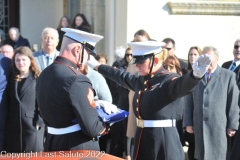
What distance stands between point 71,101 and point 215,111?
3001mm

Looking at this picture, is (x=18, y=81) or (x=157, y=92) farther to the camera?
(x=18, y=81)

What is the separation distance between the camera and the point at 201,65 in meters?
4.02

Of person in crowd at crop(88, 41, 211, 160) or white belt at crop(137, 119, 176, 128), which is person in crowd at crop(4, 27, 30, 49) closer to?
person in crowd at crop(88, 41, 211, 160)

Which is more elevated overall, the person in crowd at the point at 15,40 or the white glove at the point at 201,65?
the white glove at the point at 201,65

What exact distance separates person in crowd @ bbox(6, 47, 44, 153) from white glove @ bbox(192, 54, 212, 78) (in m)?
3.26

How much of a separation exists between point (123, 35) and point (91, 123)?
5.38m

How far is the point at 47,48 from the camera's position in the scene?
762 centimetres

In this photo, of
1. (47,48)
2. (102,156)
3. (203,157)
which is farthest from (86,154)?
(47,48)

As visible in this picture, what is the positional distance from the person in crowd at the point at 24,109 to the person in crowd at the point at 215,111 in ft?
6.42

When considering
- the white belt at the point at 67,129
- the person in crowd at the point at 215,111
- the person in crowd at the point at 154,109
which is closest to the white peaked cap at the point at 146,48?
the person in crowd at the point at 154,109

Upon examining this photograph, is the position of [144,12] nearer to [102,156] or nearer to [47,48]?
[47,48]

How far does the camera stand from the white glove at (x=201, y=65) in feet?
13.0

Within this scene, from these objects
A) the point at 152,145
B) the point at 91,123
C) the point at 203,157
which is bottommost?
the point at 203,157

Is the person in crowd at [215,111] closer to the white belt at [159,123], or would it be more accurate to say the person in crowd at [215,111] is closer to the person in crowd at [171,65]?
the person in crowd at [171,65]
